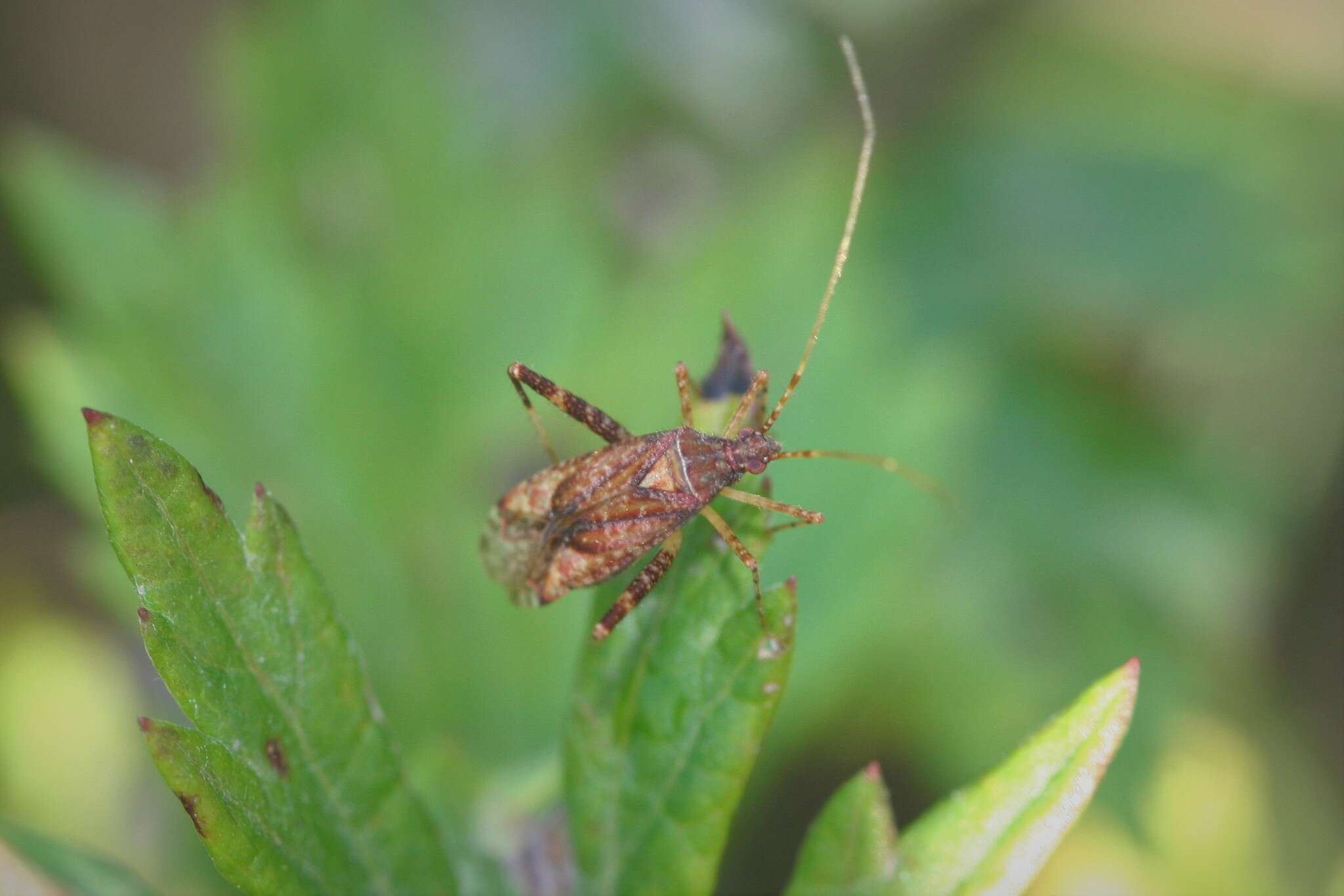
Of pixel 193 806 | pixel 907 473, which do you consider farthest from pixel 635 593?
pixel 907 473

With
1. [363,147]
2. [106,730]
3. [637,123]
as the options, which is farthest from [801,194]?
[106,730]

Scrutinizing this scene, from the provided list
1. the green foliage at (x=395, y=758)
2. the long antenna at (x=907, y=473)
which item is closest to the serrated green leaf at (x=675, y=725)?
the green foliage at (x=395, y=758)

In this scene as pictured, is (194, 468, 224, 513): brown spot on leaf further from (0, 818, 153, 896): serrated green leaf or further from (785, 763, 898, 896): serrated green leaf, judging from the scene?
(785, 763, 898, 896): serrated green leaf

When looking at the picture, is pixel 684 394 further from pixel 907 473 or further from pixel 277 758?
pixel 277 758

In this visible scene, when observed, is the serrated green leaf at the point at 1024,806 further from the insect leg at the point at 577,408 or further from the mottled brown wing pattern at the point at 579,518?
the insect leg at the point at 577,408

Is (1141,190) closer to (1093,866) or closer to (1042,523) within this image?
(1042,523)
